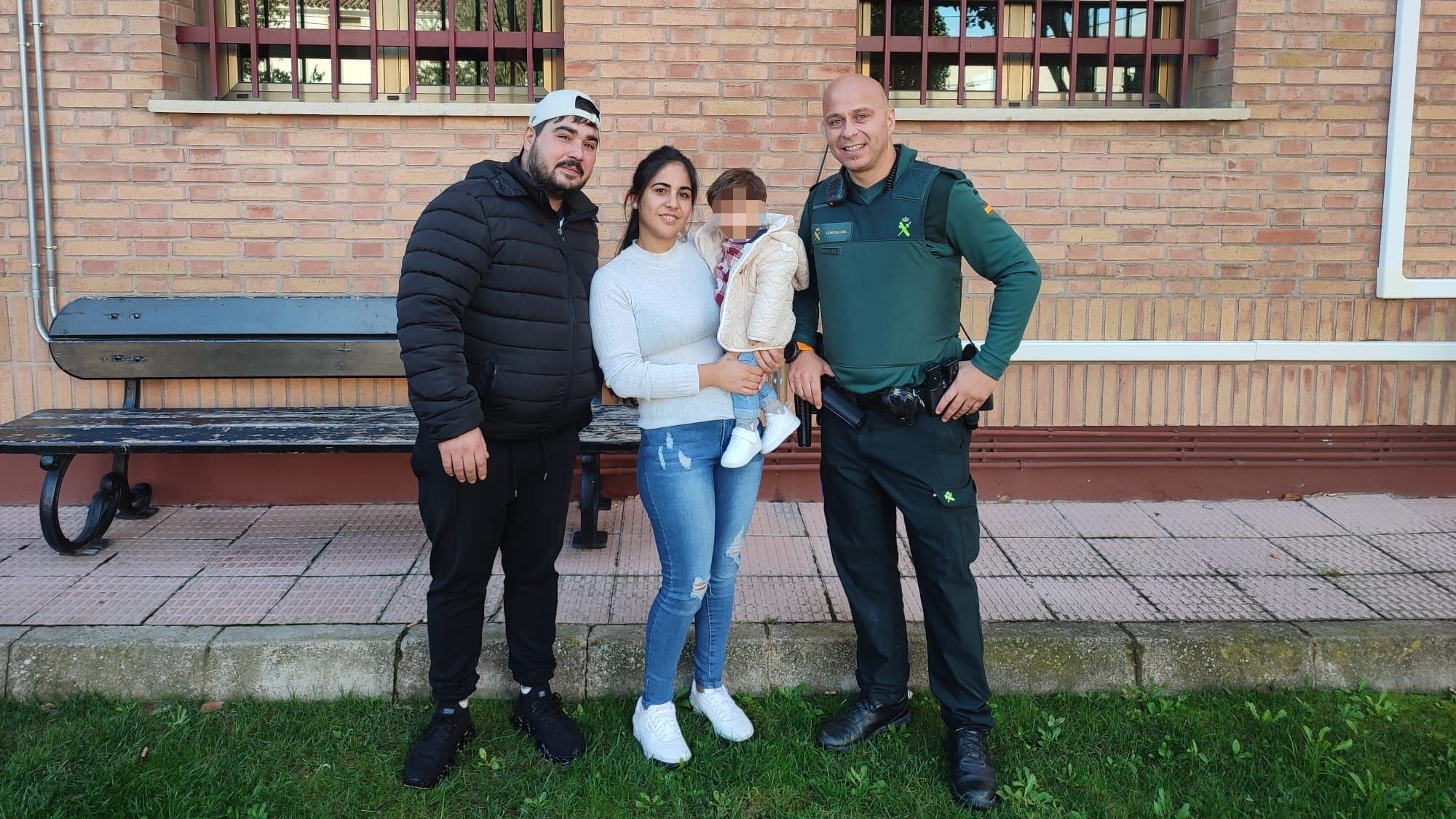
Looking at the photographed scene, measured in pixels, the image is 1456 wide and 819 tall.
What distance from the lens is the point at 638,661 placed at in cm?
348

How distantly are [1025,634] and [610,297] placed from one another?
1838 millimetres

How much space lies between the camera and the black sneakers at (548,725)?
3.09 metres

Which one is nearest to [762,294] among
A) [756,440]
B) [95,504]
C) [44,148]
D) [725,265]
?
[725,265]

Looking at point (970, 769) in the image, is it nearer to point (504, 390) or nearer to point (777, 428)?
point (777, 428)

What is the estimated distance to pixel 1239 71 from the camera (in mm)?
5160

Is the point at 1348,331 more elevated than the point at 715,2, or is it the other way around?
the point at 715,2

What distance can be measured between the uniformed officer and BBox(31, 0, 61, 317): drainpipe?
3.89 meters

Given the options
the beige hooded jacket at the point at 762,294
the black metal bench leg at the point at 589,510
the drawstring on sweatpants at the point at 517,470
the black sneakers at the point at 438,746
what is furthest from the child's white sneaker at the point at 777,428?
the black metal bench leg at the point at 589,510

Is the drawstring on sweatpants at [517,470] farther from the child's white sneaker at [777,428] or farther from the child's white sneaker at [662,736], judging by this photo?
the child's white sneaker at [662,736]

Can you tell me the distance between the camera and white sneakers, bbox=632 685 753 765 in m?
3.06

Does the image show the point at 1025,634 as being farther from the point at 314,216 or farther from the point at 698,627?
the point at 314,216

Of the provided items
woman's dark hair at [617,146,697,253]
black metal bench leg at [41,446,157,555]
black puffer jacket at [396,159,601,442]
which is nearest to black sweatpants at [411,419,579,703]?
black puffer jacket at [396,159,601,442]

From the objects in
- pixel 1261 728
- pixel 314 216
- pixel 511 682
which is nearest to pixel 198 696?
pixel 511 682

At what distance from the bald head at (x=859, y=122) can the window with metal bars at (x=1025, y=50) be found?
264 cm
